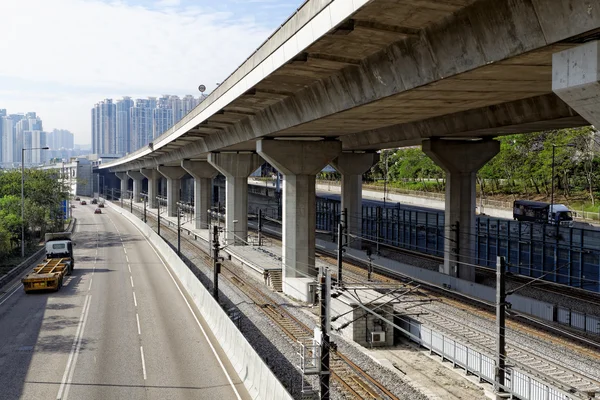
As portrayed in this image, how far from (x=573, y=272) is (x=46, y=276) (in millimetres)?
33480

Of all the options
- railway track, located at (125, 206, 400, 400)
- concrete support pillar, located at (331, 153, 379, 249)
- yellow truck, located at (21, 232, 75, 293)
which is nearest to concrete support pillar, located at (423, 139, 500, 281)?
railway track, located at (125, 206, 400, 400)

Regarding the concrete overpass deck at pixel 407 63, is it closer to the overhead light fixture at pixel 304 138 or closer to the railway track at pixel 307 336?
the overhead light fixture at pixel 304 138

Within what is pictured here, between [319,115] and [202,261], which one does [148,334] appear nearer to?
[319,115]

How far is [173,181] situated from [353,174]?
4913 centimetres

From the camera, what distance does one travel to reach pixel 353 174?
2201 inches

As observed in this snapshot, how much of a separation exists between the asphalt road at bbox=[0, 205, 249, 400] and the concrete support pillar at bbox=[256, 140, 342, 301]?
7.20m

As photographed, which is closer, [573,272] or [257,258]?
[573,272]

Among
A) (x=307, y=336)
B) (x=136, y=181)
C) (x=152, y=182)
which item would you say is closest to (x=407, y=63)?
(x=307, y=336)

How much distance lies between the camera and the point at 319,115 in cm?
2400

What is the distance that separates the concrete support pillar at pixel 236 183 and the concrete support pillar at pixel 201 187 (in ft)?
59.5

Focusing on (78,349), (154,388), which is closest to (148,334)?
(78,349)

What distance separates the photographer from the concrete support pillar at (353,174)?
2200 inches

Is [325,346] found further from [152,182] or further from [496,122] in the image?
[152,182]

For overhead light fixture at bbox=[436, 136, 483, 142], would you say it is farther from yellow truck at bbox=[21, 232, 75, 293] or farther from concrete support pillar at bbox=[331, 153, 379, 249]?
yellow truck at bbox=[21, 232, 75, 293]
